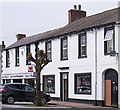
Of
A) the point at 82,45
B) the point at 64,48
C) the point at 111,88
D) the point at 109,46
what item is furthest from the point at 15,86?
the point at 109,46

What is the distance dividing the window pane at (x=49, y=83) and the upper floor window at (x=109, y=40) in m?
7.77

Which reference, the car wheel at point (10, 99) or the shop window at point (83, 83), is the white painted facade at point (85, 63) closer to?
the shop window at point (83, 83)

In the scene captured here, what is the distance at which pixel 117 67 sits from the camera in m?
22.0

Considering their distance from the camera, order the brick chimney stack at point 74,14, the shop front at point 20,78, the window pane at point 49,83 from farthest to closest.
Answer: the shop front at point 20,78 → the brick chimney stack at point 74,14 → the window pane at point 49,83

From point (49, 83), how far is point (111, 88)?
8678 millimetres

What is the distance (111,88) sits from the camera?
22.8 meters

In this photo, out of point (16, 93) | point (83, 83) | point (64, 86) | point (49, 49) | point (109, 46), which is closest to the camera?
point (109, 46)

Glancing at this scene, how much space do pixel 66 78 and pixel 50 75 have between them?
8.83 feet

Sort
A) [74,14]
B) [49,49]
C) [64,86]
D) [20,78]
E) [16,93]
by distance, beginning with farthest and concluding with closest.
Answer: [20,78] → [74,14] → [49,49] → [64,86] → [16,93]

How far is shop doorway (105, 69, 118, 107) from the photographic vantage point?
22.3 meters

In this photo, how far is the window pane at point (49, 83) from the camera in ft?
96.2

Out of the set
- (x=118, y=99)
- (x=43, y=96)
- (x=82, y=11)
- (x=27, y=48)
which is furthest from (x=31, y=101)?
(x=82, y=11)

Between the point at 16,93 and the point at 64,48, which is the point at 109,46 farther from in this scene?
the point at 16,93

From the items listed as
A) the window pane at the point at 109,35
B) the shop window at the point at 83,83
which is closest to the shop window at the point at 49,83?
the shop window at the point at 83,83
